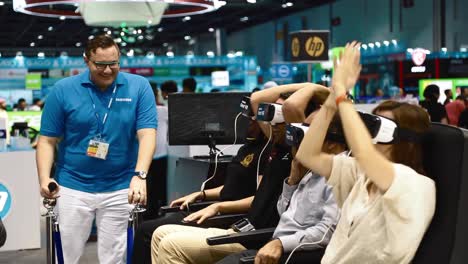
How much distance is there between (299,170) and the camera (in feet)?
10.8

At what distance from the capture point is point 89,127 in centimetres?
392

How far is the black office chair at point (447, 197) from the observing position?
7.92 ft

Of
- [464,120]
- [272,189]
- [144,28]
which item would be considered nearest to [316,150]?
[272,189]

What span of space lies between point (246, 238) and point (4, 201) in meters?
3.91

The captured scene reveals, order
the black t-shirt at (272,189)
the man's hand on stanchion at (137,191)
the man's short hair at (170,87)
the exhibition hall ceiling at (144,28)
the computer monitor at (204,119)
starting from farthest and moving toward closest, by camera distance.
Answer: the exhibition hall ceiling at (144,28)
the man's short hair at (170,87)
the computer monitor at (204,119)
the man's hand on stanchion at (137,191)
the black t-shirt at (272,189)

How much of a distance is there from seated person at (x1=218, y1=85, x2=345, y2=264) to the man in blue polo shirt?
0.85 meters

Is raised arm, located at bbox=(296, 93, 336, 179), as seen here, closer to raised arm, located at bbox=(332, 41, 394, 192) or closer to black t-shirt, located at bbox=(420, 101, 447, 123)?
raised arm, located at bbox=(332, 41, 394, 192)

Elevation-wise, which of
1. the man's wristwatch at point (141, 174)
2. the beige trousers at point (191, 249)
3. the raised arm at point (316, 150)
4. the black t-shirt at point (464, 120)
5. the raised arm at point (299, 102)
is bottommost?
the beige trousers at point (191, 249)

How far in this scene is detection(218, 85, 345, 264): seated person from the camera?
302cm

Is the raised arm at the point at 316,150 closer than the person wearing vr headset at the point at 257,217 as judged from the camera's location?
Yes

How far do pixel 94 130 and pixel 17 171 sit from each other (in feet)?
10.1

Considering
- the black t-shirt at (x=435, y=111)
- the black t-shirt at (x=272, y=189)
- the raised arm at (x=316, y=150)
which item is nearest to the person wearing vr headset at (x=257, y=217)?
the black t-shirt at (x=272, y=189)

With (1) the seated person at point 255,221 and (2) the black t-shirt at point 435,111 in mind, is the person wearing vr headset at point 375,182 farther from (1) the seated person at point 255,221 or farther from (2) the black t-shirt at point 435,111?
(2) the black t-shirt at point 435,111

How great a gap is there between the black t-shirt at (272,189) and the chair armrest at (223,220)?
39cm
